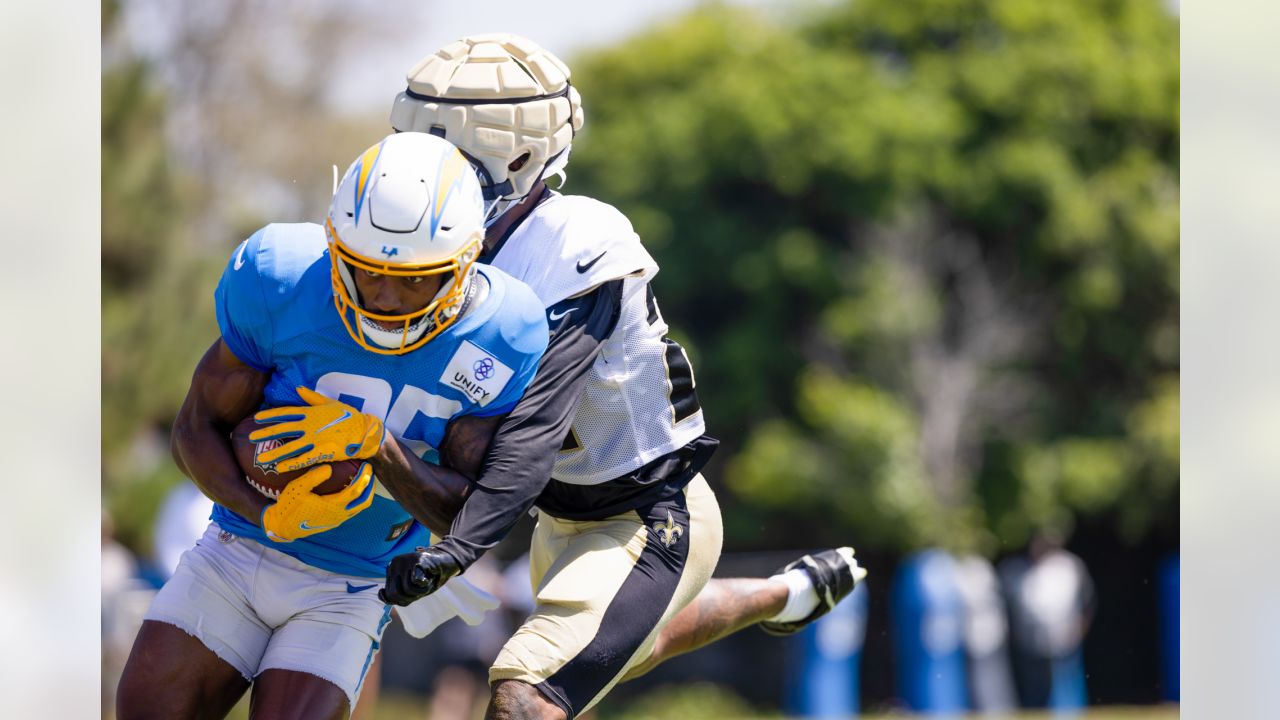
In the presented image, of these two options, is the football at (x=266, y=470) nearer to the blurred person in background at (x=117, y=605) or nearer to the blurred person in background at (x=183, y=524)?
the blurred person in background at (x=183, y=524)

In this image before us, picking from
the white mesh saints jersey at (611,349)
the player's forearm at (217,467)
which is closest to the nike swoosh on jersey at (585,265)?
the white mesh saints jersey at (611,349)

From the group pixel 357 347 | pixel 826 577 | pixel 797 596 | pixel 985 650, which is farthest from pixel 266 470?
pixel 985 650

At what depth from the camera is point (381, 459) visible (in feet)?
12.3

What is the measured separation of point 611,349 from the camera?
4238 mm

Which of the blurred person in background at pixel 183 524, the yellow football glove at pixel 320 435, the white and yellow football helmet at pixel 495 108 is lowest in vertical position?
the blurred person in background at pixel 183 524

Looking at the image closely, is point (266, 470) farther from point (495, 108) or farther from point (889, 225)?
point (889, 225)

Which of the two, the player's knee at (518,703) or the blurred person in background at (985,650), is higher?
the player's knee at (518,703)

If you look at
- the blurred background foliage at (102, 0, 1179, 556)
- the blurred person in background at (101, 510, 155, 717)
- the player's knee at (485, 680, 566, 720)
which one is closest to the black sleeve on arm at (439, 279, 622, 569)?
the player's knee at (485, 680, 566, 720)

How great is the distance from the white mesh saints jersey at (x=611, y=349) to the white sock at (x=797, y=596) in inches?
35.1

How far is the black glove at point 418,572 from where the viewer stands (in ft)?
12.0

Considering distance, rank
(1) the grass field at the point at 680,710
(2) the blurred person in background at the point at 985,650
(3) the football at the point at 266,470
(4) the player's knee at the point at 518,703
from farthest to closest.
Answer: (2) the blurred person in background at the point at 985,650 < (1) the grass field at the point at 680,710 < (4) the player's knee at the point at 518,703 < (3) the football at the point at 266,470

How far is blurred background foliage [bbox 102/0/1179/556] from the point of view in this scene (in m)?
19.3

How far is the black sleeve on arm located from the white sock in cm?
132
